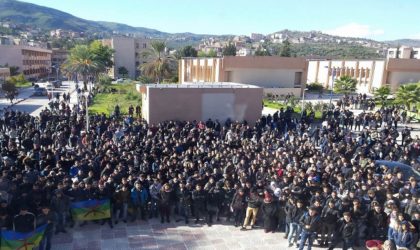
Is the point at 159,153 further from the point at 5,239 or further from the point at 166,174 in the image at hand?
the point at 5,239

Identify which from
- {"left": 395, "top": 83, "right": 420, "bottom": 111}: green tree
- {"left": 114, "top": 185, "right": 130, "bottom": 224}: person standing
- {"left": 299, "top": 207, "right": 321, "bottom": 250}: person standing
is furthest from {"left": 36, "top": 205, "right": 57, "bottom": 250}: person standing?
{"left": 395, "top": 83, "right": 420, "bottom": 111}: green tree

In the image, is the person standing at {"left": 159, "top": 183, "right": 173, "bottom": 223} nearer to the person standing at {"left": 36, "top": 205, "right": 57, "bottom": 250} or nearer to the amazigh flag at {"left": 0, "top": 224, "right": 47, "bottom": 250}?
the person standing at {"left": 36, "top": 205, "right": 57, "bottom": 250}

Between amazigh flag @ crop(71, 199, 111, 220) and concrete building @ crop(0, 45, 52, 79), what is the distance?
2567 inches

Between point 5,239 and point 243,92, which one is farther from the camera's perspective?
point 243,92

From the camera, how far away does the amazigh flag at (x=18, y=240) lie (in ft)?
24.3

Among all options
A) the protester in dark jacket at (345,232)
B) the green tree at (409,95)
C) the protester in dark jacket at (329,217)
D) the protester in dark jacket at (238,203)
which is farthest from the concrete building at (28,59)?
the protester in dark jacket at (345,232)

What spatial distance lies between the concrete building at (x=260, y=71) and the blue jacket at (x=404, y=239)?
104 ft

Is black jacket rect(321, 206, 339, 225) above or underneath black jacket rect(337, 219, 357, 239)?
above

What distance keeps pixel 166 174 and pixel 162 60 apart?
3520cm

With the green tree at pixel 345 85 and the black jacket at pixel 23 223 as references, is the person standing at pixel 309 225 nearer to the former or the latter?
the black jacket at pixel 23 223

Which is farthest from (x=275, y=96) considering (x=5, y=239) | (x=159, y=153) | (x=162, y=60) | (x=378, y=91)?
(x=5, y=239)

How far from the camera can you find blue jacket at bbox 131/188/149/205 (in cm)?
991

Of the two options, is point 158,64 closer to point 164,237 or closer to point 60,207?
point 60,207

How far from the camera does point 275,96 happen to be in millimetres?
39562
